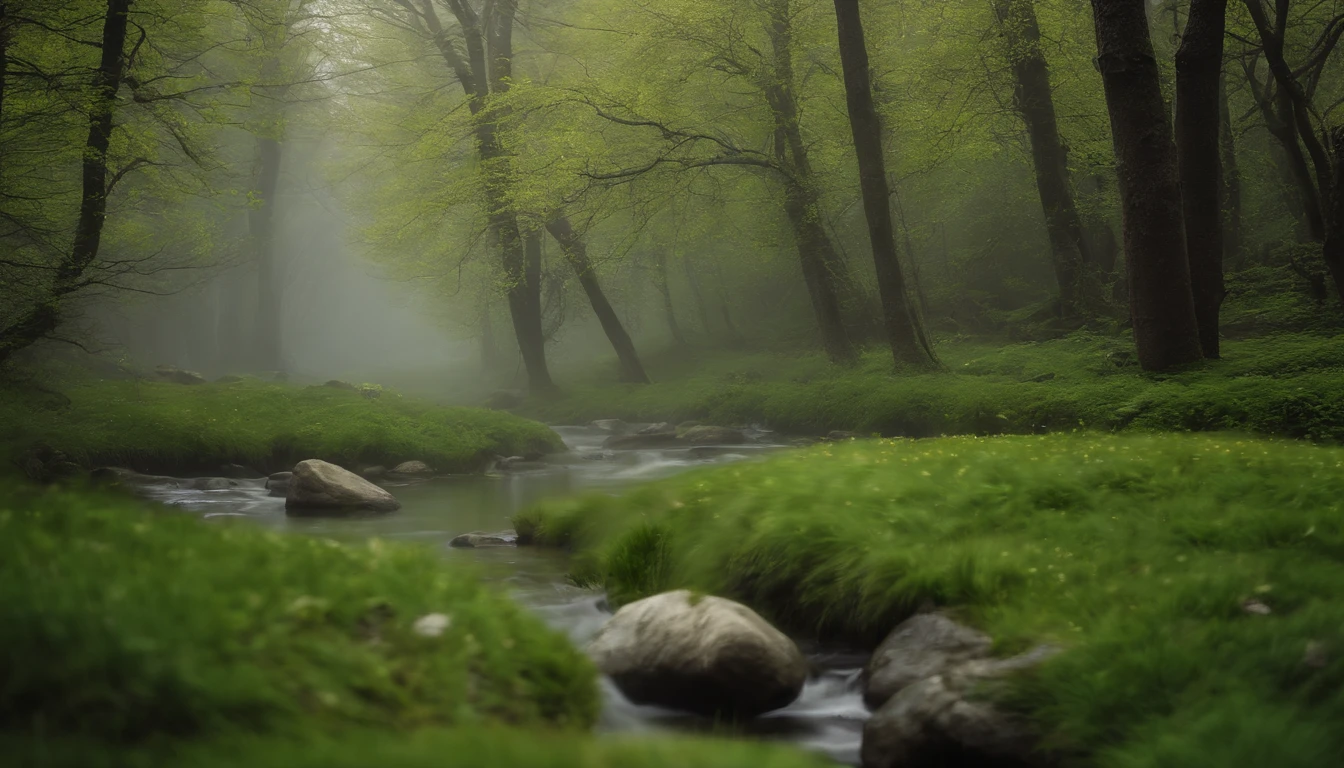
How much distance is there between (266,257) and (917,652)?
46.0 m

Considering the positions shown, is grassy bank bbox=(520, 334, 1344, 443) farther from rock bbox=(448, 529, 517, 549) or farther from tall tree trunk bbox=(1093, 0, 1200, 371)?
rock bbox=(448, 529, 517, 549)

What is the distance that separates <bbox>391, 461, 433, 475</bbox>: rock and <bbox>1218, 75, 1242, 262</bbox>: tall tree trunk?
1930cm

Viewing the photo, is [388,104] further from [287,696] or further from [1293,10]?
[287,696]

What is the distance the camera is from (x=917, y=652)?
5914mm

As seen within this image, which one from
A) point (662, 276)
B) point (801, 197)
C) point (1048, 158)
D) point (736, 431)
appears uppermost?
point (801, 197)

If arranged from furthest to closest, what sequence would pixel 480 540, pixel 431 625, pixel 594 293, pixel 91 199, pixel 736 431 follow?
pixel 594 293
pixel 736 431
pixel 91 199
pixel 480 540
pixel 431 625

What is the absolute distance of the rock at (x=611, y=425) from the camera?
27.4 m

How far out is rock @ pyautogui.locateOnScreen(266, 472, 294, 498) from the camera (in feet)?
52.8

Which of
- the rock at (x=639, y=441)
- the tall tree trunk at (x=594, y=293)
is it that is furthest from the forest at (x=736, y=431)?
the rock at (x=639, y=441)

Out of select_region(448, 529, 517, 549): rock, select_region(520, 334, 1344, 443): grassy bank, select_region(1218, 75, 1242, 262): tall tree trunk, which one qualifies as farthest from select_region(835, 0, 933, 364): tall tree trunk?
select_region(448, 529, 517, 549): rock

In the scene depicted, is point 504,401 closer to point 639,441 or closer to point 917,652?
point 639,441

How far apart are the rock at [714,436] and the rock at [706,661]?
15710 millimetres

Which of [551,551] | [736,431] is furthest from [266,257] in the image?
[551,551]

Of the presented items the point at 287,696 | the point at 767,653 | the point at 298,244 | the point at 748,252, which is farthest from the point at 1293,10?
the point at 298,244
